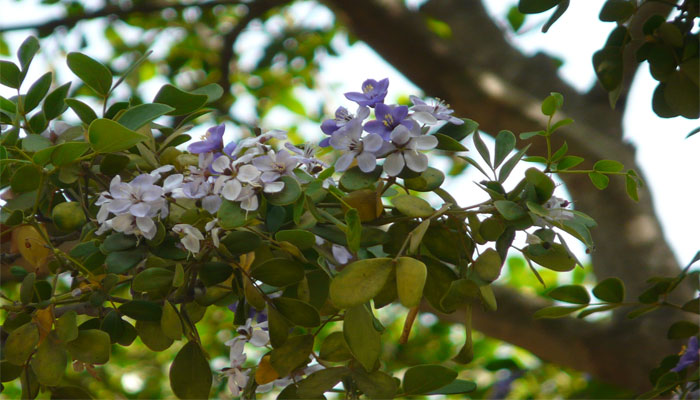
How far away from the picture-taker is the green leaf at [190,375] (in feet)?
2.17

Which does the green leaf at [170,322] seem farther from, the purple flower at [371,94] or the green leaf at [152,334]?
the purple flower at [371,94]

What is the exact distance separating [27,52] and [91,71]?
0.28 ft

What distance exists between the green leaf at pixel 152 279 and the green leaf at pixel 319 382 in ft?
0.51

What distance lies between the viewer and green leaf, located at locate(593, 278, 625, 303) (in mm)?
754

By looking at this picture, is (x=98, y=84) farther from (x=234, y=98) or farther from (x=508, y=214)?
(x=234, y=98)

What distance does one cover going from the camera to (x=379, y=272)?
Answer: 0.56m

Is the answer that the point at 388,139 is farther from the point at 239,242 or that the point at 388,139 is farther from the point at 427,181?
the point at 239,242

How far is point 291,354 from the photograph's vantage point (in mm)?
642

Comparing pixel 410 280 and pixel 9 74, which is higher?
pixel 410 280

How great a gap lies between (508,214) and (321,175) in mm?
160

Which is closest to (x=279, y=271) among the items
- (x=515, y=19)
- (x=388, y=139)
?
(x=388, y=139)

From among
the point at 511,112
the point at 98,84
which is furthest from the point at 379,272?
the point at 511,112

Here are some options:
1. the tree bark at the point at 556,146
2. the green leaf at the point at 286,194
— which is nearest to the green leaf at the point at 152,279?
the green leaf at the point at 286,194

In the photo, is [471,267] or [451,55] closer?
[471,267]
